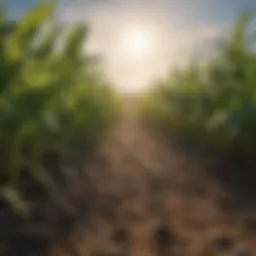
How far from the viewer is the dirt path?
176 cm

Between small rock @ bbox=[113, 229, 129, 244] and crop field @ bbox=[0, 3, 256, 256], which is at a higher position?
crop field @ bbox=[0, 3, 256, 256]

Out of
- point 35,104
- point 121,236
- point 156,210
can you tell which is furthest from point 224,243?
point 35,104

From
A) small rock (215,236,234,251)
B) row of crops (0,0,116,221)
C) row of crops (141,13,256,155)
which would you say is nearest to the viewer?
small rock (215,236,234,251)

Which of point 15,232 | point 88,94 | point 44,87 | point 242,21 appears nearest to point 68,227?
point 15,232

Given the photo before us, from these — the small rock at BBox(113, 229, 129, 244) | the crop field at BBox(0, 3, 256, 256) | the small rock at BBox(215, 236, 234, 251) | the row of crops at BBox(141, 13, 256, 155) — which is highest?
the row of crops at BBox(141, 13, 256, 155)

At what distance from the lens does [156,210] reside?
2131 millimetres

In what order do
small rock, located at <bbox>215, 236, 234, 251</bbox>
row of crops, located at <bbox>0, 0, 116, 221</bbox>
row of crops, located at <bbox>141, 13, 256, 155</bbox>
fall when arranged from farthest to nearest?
row of crops, located at <bbox>141, 13, 256, 155</bbox> < row of crops, located at <bbox>0, 0, 116, 221</bbox> < small rock, located at <bbox>215, 236, 234, 251</bbox>

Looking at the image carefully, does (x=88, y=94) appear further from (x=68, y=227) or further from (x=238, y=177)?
(x=68, y=227)

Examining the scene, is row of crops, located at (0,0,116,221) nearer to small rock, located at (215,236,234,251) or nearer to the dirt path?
the dirt path

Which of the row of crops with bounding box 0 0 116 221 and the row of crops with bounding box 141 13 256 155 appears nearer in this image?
the row of crops with bounding box 0 0 116 221

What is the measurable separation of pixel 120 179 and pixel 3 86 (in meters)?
0.75

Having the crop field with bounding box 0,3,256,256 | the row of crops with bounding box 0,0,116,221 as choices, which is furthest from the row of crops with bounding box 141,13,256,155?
the row of crops with bounding box 0,0,116,221

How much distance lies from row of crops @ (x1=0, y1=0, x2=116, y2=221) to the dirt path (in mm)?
186

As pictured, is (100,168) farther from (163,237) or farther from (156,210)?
(163,237)
